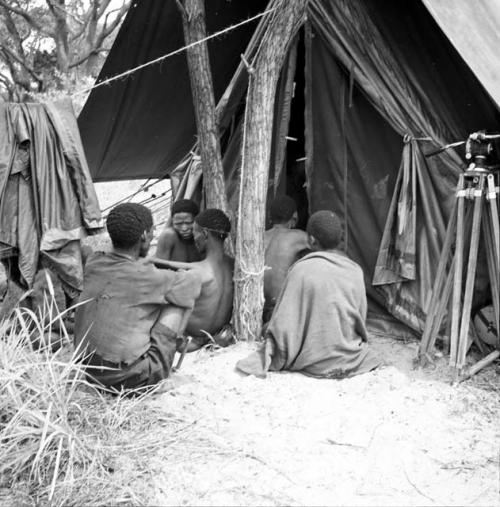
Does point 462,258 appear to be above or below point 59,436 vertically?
above

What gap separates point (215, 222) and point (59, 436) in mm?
2010

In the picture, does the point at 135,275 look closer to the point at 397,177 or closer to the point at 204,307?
the point at 204,307

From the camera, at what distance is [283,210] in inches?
199

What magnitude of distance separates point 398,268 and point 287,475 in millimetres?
2125

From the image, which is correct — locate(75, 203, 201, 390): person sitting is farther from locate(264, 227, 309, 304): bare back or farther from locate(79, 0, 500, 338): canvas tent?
locate(79, 0, 500, 338): canvas tent

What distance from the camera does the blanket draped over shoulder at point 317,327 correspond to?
399 cm

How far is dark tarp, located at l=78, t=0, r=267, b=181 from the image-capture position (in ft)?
19.1

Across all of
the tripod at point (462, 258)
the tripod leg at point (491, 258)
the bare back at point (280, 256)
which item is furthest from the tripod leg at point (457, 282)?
the bare back at point (280, 256)

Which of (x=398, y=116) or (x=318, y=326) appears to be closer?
(x=318, y=326)

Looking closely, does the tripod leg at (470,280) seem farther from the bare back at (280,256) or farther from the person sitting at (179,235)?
the person sitting at (179,235)

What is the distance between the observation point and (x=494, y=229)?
388 cm

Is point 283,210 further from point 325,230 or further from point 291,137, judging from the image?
point 291,137

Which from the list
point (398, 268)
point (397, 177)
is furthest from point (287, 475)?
point (397, 177)

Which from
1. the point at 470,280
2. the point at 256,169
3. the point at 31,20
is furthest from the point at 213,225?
the point at 31,20
